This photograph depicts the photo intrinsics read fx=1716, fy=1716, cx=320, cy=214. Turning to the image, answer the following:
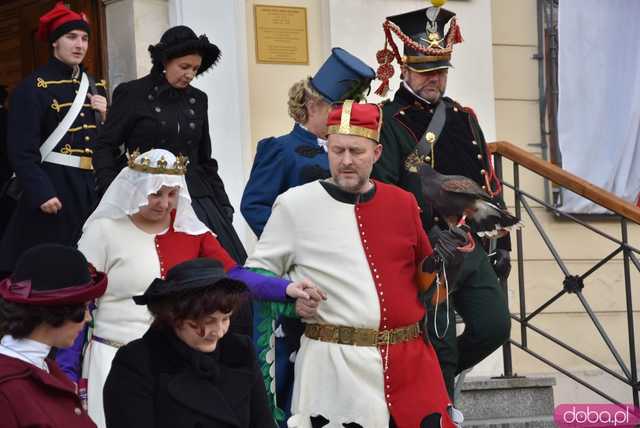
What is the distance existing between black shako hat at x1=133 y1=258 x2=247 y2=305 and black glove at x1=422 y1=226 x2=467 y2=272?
125 cm

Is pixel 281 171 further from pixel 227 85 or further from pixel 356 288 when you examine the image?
pixel 227 85

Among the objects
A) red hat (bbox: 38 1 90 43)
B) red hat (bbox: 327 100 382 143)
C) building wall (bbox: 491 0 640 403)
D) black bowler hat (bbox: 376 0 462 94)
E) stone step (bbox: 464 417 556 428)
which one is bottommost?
A: stone step (bbox: 464 417 556 428)

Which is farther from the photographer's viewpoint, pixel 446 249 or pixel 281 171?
pixel 281 171

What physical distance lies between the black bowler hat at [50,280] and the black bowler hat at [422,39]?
2.65m

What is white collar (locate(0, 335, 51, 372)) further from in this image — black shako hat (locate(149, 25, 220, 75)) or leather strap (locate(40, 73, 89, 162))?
leather strap (locate(40, 73, 89, 162))

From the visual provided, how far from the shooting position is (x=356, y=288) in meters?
6.09

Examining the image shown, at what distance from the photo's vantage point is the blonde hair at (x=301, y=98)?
281 inches

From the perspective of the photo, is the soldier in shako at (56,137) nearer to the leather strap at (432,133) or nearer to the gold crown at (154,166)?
the gold crown at (154,166)

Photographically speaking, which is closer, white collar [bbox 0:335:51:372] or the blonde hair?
white collar [bbox 0:335:51:372]

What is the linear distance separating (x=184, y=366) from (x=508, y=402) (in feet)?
12.0

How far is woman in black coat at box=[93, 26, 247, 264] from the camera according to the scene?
7.64m

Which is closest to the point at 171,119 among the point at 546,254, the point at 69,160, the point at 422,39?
the point at 69,160

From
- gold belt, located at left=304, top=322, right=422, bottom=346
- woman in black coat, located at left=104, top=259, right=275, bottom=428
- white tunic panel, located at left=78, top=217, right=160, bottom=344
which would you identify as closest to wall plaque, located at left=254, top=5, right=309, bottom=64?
white tunic panel, located at left=78, top=217, right=160, bottom=344

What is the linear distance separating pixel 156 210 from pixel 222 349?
1.82 m
